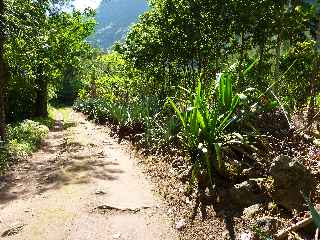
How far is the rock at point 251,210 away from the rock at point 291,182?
254 mm

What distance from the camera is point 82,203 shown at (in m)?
6.71

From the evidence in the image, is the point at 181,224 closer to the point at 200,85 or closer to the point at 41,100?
the point at 200,85

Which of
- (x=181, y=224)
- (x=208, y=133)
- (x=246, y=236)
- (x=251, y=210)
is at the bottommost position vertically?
(x=181, y=224)

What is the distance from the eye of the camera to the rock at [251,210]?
5.28m

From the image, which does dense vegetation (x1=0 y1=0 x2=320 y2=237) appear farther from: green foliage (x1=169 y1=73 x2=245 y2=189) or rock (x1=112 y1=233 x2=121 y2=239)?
rock (x1=112 y1=233 x2=121 y2=239)

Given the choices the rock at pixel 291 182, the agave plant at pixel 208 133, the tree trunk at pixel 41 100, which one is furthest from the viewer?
the tree trunk at pixel 41 100

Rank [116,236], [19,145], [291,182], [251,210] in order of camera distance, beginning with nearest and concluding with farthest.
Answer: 1. [291,182]
2. [251,210]
3. [116,236]
4. [19,145]

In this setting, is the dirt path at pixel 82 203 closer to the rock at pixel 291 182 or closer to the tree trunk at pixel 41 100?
the rock at pixel 291 182

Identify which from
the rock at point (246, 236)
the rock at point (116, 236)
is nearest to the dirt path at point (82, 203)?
the rock at point (116, 236)

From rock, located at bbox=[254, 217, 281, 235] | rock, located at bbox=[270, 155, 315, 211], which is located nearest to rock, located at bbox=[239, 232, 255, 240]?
rock, located at bbox=[254, 217, 281, 235]

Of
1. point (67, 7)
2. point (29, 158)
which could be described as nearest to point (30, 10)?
point (67, 7)

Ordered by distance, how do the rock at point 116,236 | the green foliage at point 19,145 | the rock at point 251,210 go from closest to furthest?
the rock at point 251,210, the rock at point 116,236, the green foliage at point 19,145

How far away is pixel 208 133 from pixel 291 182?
5.28ft

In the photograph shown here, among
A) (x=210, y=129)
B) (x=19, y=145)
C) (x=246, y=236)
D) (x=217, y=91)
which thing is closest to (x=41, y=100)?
(x=19, y=145)
